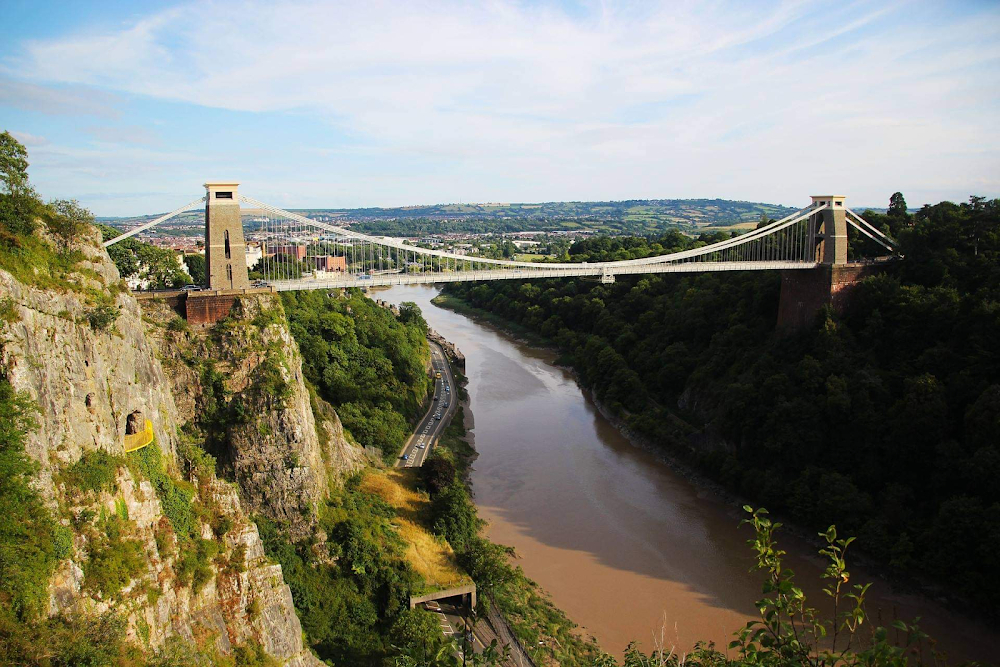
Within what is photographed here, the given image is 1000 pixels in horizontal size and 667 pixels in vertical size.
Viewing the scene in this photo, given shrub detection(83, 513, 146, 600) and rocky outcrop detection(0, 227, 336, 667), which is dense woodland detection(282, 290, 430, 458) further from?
shrub detection(83, 513, 146, 600)

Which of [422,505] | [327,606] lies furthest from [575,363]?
[327,606]

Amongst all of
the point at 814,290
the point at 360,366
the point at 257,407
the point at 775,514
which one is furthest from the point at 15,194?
the point at 814,290

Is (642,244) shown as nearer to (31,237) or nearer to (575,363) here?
(575,363)

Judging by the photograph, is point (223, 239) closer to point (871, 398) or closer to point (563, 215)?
point (871, 398)


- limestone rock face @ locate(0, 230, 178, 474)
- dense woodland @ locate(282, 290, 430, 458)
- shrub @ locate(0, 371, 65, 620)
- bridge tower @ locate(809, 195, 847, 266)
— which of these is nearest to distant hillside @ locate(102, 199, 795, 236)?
dense woodland @ locate(282, 290, 430, 458)

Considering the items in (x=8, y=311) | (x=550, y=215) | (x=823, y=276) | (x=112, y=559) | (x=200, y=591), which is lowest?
(x=200, y=591)

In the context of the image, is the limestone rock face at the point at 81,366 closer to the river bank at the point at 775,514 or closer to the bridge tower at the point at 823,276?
the river bank at the point at 775,514
